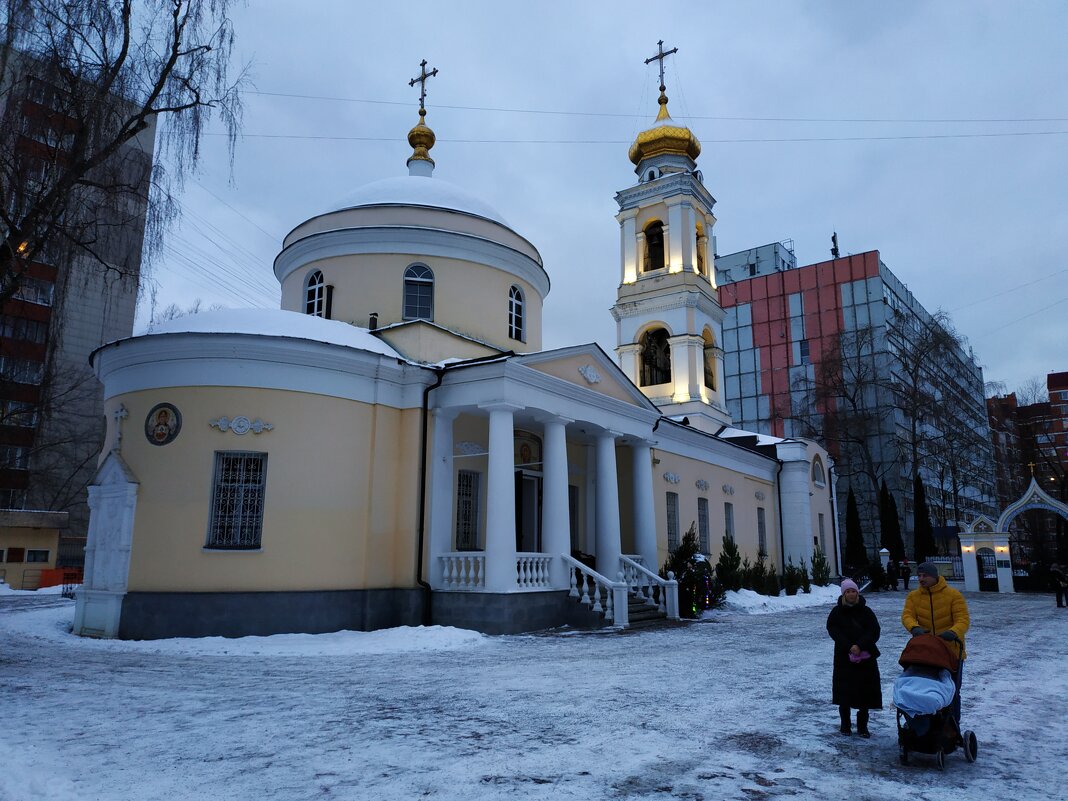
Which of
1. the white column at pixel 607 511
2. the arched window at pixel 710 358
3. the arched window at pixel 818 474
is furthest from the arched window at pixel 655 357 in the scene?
the white column at pixel 607 511

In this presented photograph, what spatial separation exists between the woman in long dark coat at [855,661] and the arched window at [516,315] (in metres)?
14.6

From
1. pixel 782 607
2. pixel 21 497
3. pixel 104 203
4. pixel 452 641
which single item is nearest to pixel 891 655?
pixel 452 641

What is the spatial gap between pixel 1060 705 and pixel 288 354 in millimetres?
12302

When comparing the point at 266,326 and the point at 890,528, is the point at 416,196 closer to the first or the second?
the point at 266,326

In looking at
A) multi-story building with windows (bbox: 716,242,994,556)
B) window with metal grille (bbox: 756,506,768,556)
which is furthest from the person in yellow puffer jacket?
multi-story building with windows (bbox: 716,242,994,556)

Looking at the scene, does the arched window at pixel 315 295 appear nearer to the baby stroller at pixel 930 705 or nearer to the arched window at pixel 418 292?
the arched window at pixel 418 292

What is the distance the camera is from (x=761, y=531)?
30766 millimetres

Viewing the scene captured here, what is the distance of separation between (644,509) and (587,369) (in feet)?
14.2

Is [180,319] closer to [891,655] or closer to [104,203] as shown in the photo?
[104,203]

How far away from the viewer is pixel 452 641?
12859 millimetres

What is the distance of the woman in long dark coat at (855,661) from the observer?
6.23 metres

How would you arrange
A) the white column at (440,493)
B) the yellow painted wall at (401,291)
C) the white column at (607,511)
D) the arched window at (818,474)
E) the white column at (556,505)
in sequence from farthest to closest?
the arched window at (818,474)
the yellow painted wall at (401,291)
the white column at (607,511)
the white column at (556,505)
the white column at (440,493)

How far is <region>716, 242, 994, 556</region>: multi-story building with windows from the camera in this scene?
142 feet

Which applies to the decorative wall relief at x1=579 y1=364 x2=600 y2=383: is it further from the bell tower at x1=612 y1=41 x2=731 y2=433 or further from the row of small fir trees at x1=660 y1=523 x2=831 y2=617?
the bell tower at x1=612 y1=41 x2=731 y2=433
